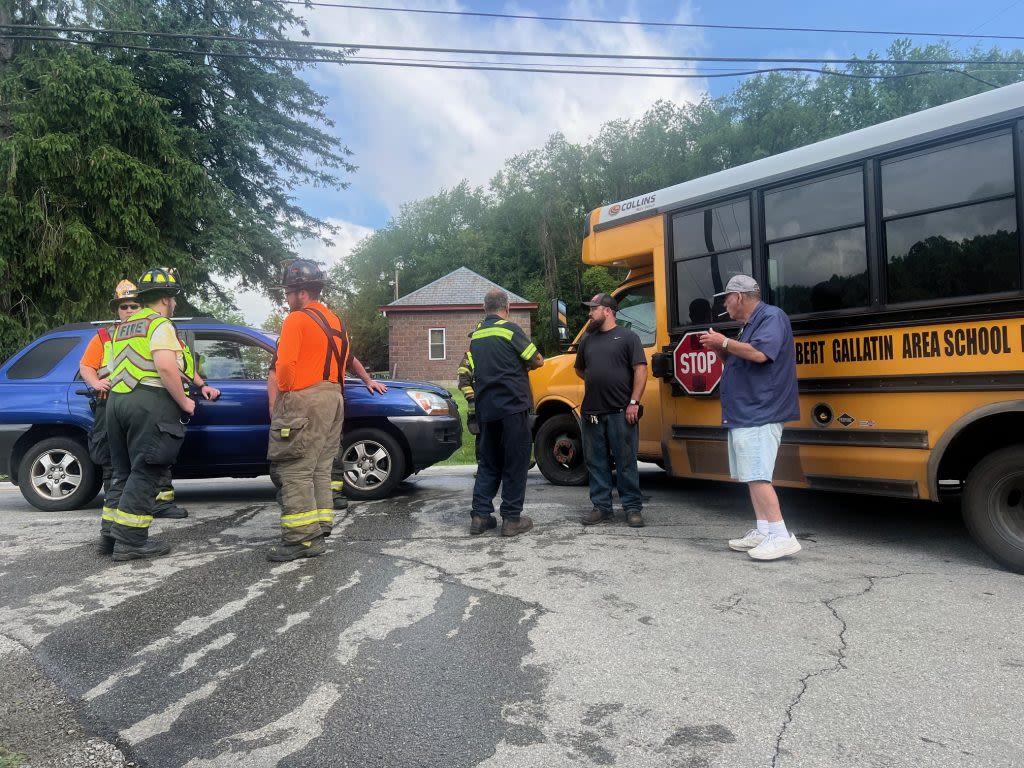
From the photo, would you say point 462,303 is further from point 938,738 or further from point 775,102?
point 938,738

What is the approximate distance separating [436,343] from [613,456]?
29.5 meters

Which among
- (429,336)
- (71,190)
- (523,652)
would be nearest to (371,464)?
(523,652)

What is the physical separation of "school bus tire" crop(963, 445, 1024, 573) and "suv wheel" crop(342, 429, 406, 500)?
15.2ft

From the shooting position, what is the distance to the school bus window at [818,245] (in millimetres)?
4770

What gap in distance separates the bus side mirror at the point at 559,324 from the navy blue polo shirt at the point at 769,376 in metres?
2.33

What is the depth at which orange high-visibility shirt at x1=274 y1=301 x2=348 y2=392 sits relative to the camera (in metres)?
4.70

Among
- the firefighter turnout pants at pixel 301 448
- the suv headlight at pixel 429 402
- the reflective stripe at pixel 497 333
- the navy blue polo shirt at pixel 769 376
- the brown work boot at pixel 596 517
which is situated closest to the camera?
the navy blue polo shirt at pixel 769 376

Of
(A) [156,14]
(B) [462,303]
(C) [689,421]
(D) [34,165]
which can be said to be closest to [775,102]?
(B) [462,303]

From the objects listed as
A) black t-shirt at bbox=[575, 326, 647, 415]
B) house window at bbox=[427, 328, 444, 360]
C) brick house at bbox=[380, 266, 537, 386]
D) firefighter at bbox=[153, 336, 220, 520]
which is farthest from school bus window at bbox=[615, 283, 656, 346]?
house window at bbox=[427, 328, 444, 360]

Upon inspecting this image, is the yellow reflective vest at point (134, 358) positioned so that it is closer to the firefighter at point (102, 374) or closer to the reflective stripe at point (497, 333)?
the firefighter at point (102, 374)

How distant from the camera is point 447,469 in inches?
388

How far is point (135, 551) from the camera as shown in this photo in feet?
16.0

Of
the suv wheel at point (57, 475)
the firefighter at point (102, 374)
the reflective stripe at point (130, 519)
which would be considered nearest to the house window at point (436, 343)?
the suv wheel at point (57, 475)

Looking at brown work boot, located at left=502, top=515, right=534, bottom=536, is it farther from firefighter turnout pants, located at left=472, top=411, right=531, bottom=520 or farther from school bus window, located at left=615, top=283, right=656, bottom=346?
school bus window, located at left=615, top=283, right=656, bottom=346
